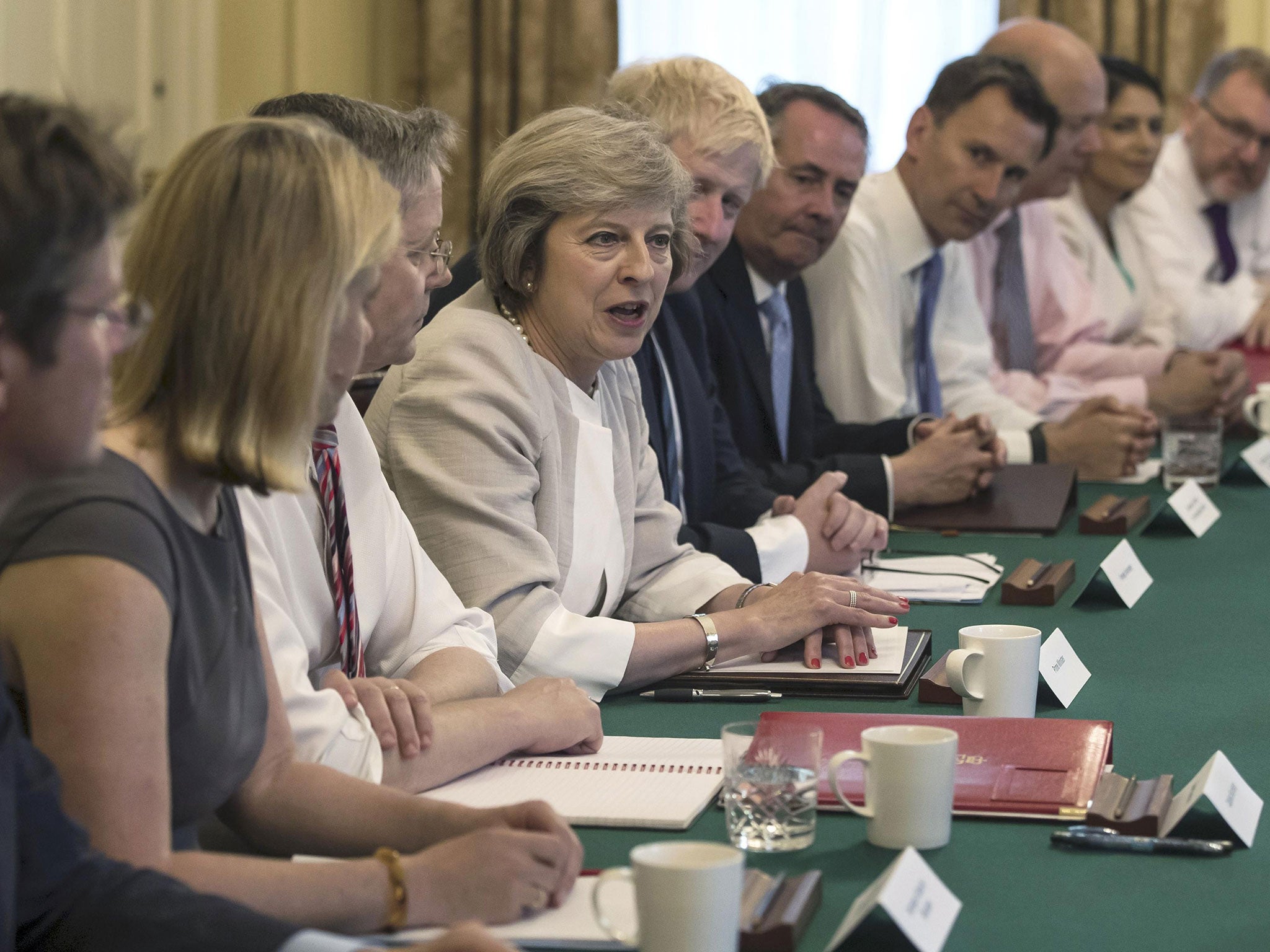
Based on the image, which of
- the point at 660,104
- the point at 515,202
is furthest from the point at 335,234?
the point at 660,104

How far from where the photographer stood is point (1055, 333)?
16.5 ft

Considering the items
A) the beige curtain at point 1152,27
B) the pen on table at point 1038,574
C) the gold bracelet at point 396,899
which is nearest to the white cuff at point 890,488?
the pen on table at point 1038,574

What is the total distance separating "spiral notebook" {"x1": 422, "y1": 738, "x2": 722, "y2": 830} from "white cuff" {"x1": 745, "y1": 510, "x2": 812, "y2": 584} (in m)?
0.92

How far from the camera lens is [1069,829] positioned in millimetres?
1318

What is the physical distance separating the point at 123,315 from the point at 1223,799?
976mm

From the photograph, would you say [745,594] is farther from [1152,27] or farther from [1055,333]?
[1152,27]

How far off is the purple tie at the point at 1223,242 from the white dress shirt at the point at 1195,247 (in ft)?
0.07

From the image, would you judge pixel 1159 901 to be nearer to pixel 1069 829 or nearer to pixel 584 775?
pixel 1069 829

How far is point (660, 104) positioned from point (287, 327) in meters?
1.68

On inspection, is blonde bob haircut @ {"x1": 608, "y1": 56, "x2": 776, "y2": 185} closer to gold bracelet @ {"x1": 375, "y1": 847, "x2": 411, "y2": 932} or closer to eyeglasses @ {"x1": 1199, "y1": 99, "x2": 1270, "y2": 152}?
gold bracelet @ {"x1": 375, "y1": 847, "x2": 411, "y2": 932}

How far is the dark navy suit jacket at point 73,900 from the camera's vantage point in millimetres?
986

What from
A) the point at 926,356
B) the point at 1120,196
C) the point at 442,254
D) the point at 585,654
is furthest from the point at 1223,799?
the point at 1120,196

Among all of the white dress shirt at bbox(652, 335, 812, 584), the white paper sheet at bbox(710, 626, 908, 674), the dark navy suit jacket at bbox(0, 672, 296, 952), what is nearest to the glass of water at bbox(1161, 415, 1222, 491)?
the white dress shirt at bbox(652, 335, 812, 584)

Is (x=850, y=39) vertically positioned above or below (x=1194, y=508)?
above
